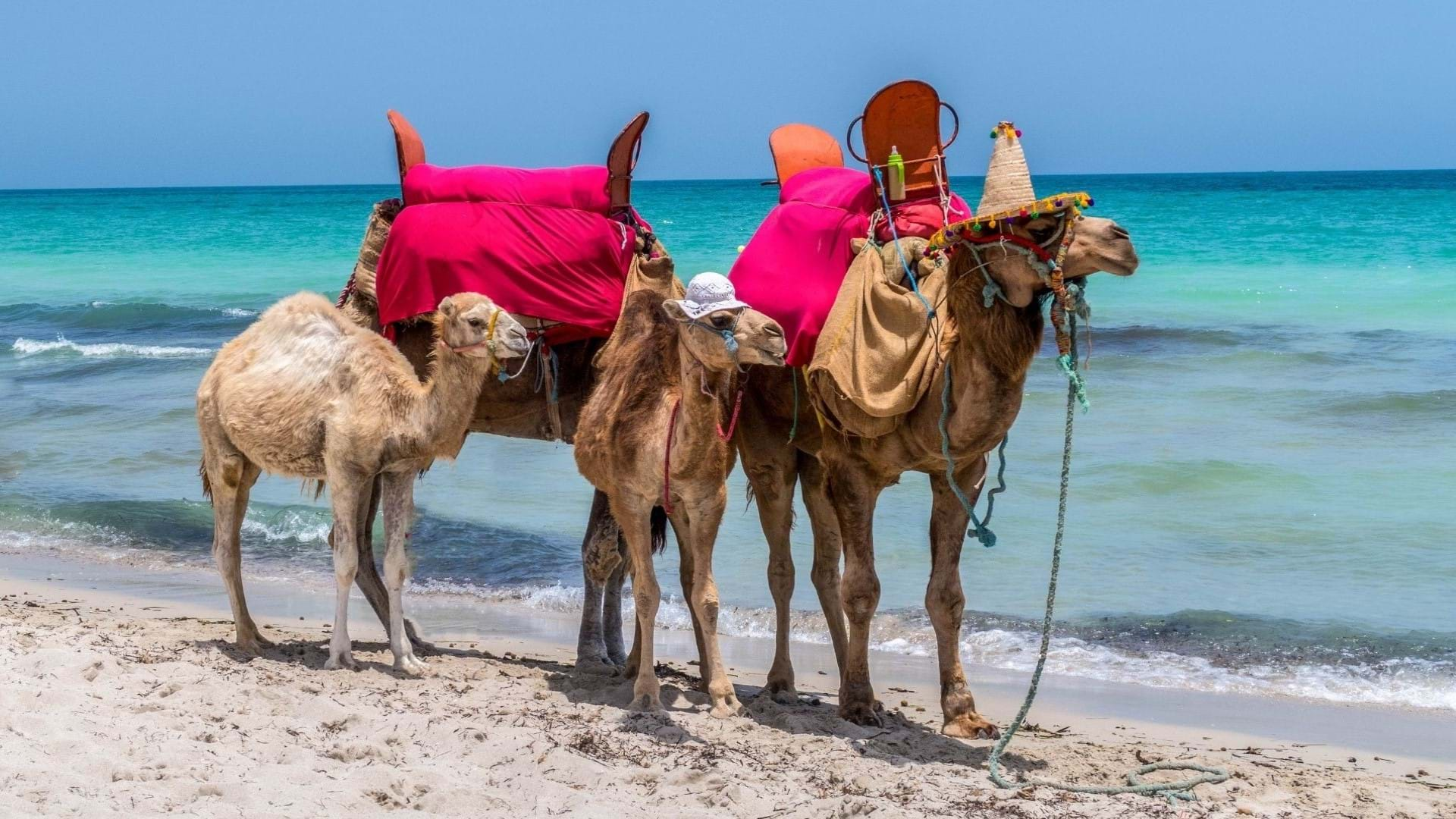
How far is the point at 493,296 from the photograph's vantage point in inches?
282

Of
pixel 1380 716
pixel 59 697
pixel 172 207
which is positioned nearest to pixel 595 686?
pixel 59 697

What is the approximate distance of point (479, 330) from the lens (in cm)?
655

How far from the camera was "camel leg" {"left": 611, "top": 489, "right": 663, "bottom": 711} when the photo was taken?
245 inches

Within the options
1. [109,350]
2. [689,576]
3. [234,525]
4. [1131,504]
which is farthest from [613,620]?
[109,350]

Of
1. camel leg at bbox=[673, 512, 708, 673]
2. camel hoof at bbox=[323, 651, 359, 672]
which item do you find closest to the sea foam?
camel hoof at bbox=[323, 651, 359, 672]

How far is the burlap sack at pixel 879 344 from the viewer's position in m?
5.89

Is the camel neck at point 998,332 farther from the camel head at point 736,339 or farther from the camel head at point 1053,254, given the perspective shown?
the camel head at point 736,339

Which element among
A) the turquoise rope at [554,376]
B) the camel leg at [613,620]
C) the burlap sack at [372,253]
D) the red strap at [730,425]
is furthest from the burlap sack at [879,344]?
the burlap sack at [372,253]

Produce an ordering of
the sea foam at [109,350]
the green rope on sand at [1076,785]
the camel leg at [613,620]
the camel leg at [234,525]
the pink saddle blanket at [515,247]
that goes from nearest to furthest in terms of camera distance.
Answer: the green rope on sand at [1076,785], the camel leg at [234,525], the pink saddle blanket at [515,247], the camel leg at [613,620], the sea foam at [109,350]

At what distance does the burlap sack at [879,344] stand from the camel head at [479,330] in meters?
1.28

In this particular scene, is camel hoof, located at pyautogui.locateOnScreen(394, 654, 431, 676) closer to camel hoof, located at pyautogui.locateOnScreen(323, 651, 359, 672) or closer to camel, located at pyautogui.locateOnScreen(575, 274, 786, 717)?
camel hoof, located at pyautogui.locateOnScreen(323, 651, 359, 672)

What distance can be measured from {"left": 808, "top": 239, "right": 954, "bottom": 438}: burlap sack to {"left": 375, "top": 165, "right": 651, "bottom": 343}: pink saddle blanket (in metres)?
1.47

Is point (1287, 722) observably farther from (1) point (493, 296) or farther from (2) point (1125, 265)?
(1) point (493, 296)

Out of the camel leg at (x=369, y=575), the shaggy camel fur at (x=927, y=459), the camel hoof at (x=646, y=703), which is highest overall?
the shaggy camel fur at (x=927, y=459)
